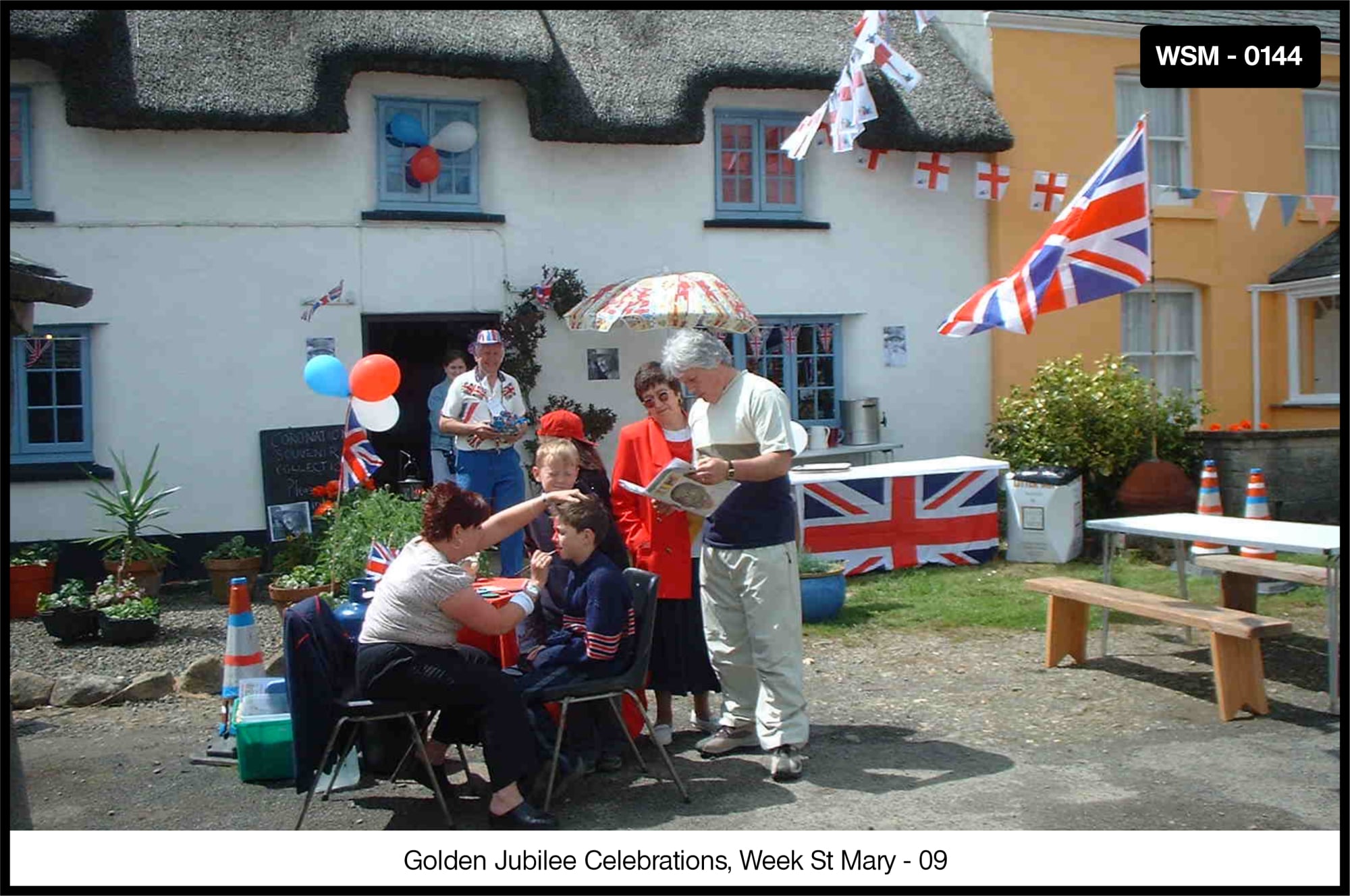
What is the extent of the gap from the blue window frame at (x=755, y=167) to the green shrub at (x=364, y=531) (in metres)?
5.63

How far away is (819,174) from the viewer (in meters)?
12.8

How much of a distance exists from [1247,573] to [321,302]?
7.87 meters

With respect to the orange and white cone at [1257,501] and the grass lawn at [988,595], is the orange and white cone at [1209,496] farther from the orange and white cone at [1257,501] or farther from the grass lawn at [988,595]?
the grass lawn at [988,595]

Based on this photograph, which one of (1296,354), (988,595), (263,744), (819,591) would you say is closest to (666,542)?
(263,744)

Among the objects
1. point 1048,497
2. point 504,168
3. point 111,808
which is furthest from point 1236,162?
point 111,808

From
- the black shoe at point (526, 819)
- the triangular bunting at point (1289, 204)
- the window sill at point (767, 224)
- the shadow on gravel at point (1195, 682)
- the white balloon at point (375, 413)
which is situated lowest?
the black shoe at point (526, 819)

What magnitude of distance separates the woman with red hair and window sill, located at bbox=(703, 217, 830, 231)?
26.6ft

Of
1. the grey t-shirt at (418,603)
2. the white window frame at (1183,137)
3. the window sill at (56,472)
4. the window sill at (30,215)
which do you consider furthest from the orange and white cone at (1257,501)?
the window sill at (30,215)

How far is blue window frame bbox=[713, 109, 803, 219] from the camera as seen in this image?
12.7 meters

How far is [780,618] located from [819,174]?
8.39m

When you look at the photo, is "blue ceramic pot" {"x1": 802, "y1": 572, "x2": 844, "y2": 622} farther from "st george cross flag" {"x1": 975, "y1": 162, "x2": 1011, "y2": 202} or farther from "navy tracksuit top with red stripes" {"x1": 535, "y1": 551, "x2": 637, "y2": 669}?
"st george cross flag" {"x1": 975, "y1": 162, "x2": 1011, "y2": 202}

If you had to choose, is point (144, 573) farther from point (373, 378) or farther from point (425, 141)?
point (425, 141)

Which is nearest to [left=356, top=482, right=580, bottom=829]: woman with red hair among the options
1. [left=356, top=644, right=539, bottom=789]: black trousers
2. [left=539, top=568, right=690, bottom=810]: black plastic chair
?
[left=356, top=644, right=539, bottom=789]: black trousers

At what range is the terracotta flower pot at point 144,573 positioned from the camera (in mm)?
9711
